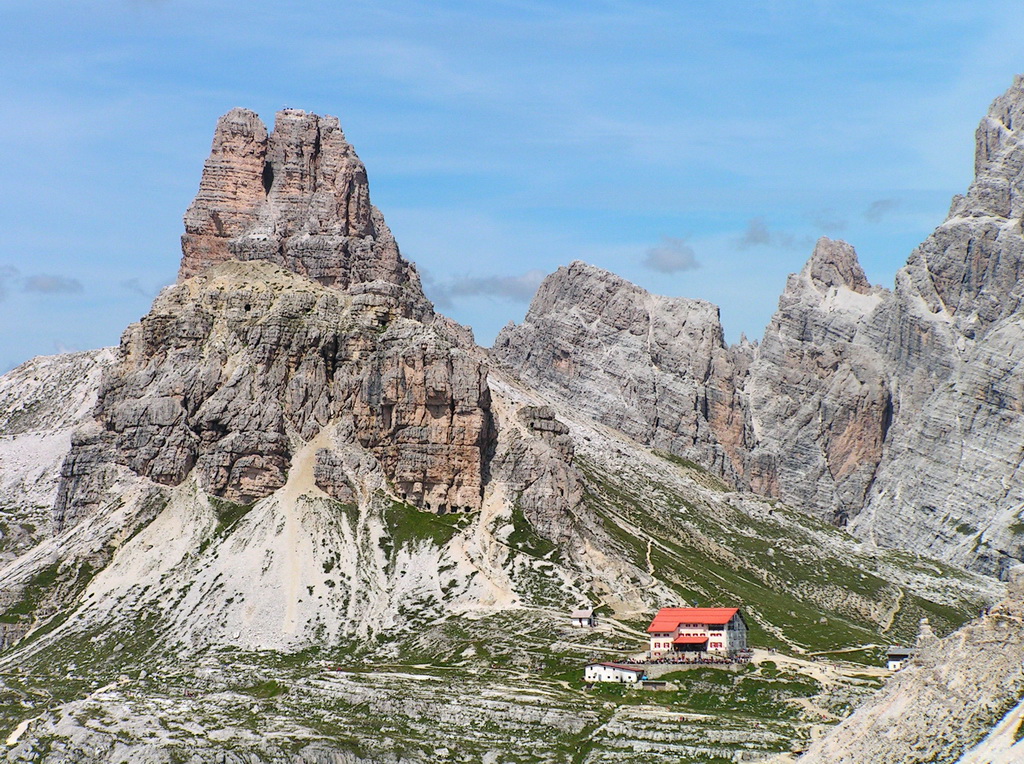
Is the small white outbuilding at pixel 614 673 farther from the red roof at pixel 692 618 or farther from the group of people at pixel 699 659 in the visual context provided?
the red roof at pixel 692 618

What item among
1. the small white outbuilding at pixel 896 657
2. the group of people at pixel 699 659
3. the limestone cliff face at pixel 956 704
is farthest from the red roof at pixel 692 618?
the limestone cliff face at pixel 956 704

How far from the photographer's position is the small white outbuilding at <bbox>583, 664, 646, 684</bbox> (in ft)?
566

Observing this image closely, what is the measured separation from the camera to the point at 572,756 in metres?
145

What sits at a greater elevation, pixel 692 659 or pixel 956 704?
pixel 956 704

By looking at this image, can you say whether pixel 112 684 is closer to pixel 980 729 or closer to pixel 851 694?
pixel 851 694

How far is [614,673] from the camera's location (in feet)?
568

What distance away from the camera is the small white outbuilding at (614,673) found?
6791 inches

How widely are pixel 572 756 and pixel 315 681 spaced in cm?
4765

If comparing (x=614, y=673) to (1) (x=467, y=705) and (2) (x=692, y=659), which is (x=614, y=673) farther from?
(1) (x=467, y=705)

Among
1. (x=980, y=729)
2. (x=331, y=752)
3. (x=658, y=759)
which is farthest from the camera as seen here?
(x=331, y=752)

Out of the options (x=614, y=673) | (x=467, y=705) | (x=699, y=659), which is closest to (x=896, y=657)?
(x=699, y=659)

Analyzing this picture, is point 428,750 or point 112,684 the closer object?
point 428,750

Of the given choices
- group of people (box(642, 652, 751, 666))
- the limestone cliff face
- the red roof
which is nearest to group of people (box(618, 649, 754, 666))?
group of people (box(642, 652, 751, 666))

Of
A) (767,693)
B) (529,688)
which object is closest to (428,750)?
(529,688)
